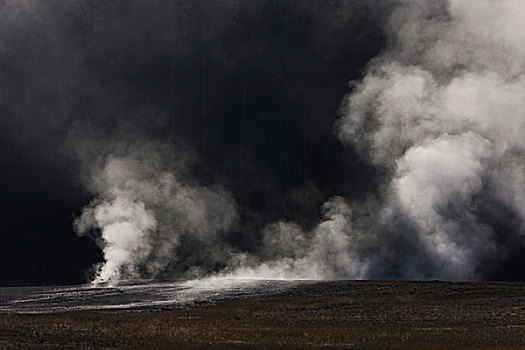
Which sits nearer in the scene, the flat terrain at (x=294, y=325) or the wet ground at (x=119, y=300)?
the flat terrain at (x=294, y=325)

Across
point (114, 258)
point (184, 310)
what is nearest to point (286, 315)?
point (184, 310)

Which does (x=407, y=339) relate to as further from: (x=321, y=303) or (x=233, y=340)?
(x=321, y=303)

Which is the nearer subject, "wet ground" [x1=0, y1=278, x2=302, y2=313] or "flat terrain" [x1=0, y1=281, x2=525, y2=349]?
"flat terrain" [x1=0, y1=281, x2=525, y2=349]

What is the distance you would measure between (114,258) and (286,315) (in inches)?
4333

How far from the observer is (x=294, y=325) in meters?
63.1

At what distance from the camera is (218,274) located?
189000 millimetres

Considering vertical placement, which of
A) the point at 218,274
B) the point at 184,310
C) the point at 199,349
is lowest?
the point at 199,349

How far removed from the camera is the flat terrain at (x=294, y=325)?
48938 mm

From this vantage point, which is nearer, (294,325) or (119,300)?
(294,325)

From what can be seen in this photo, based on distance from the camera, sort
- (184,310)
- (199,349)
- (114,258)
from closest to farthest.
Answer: (199,349)
(184,310)
(114,258)

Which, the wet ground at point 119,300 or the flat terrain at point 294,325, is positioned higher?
the wet ground at point 119,300

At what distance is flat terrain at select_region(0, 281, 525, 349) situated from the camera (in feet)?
161

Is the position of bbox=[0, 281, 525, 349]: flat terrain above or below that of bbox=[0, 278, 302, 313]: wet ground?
below

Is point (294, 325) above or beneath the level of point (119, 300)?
beneath
